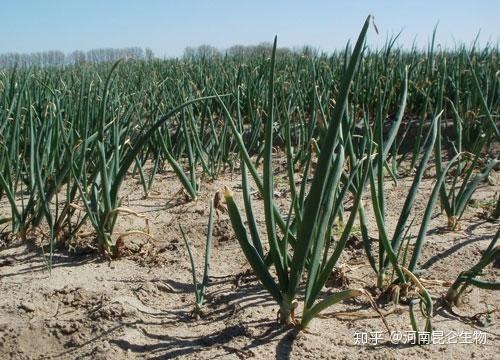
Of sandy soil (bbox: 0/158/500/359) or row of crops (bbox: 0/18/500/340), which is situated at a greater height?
row of crops (bbox: 0/18/500/340)

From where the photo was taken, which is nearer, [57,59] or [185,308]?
[185,308]

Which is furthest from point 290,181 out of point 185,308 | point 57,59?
point 57,59

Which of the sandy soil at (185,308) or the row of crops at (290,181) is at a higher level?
the row of crops at (290,181)

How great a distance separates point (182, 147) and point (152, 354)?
1.71 meters

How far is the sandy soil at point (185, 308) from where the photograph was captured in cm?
128

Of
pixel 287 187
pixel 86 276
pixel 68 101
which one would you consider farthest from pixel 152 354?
pixel 68 101

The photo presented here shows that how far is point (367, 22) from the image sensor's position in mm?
1004

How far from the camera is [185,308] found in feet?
4.88

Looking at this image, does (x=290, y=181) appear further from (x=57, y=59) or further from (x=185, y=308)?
(x=57, y=59)

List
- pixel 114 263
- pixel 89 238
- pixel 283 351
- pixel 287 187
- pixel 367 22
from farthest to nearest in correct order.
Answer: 1. pixel 287 187
2. pixel 89 238
3. pixel 114 263
4. pixel 283 351
5. pixel 367 22

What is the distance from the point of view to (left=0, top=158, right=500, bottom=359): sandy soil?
1.28 metres

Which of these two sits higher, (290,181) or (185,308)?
(290,181)

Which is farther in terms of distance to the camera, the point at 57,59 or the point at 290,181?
the point at 57,59

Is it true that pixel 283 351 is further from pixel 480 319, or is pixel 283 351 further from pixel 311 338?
pixel 480 319
